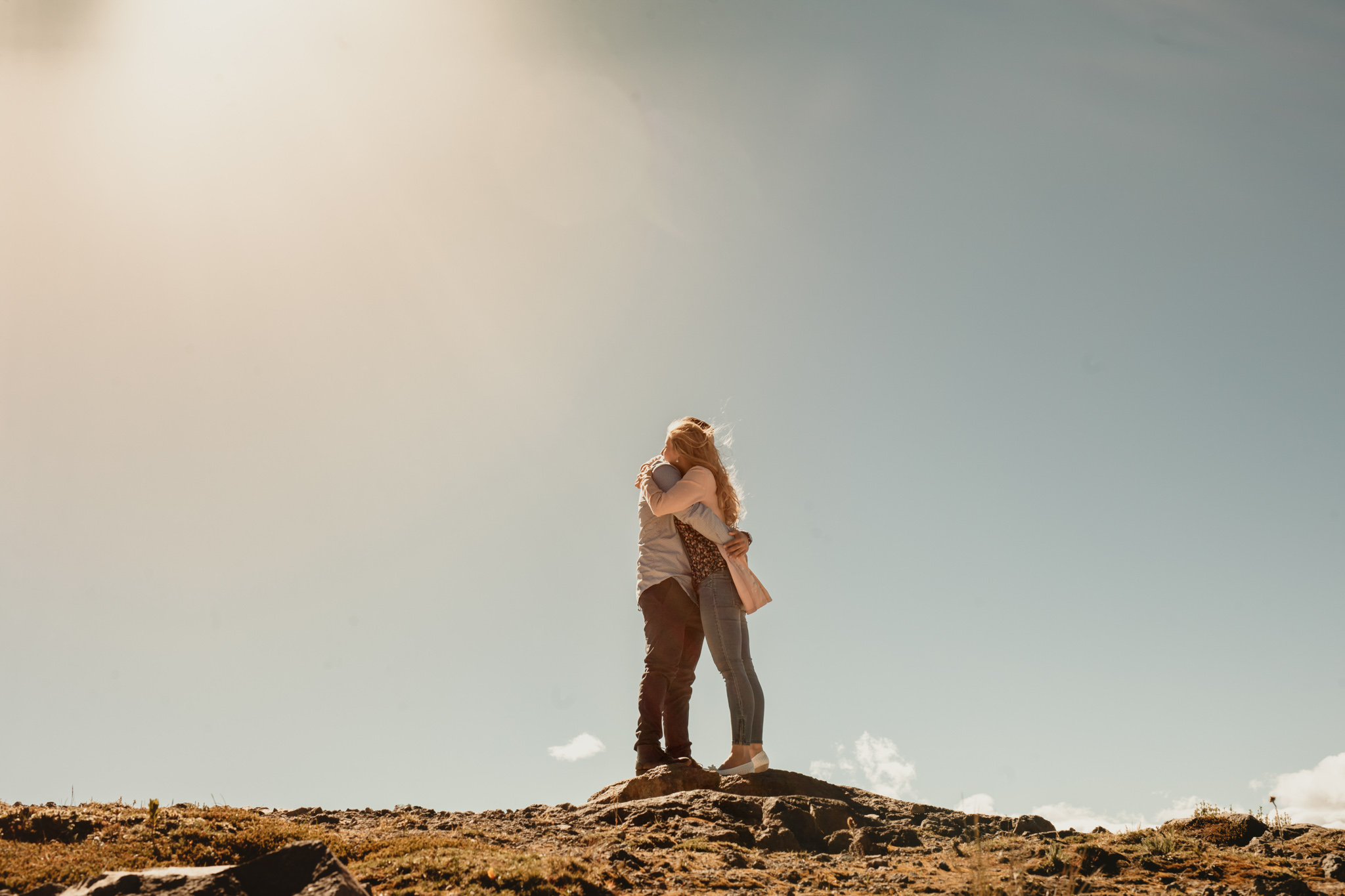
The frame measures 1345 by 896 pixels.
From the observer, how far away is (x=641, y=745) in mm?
6430

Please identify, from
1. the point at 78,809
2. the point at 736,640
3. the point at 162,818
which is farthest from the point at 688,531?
the point at 78,809

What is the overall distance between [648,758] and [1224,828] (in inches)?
147

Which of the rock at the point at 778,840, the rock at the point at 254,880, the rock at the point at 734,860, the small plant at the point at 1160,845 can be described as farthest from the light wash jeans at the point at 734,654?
the rock at the point at 254,880

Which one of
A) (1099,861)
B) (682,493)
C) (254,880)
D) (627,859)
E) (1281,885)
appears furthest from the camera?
(682,493)

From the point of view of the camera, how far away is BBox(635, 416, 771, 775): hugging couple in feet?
20.6

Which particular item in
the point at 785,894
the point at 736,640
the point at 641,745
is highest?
the point at 736,640

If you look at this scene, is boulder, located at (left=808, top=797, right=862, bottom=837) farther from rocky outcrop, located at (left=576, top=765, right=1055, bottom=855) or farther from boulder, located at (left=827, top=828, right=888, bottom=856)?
boulder, located at (left=827, top=828, right=888, bottom=856)

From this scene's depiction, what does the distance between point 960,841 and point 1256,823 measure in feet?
6.24

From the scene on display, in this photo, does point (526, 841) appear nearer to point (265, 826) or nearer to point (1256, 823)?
point (265, 826)

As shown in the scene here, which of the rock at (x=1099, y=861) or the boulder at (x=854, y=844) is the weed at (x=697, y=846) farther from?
the rock at (x=1099, y=861)

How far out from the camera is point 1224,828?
5320 mm

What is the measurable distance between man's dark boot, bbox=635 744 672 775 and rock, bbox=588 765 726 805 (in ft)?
0.24

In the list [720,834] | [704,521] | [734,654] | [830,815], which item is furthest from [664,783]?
[704,521]

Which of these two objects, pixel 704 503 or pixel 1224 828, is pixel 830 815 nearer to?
pixel 704 503
